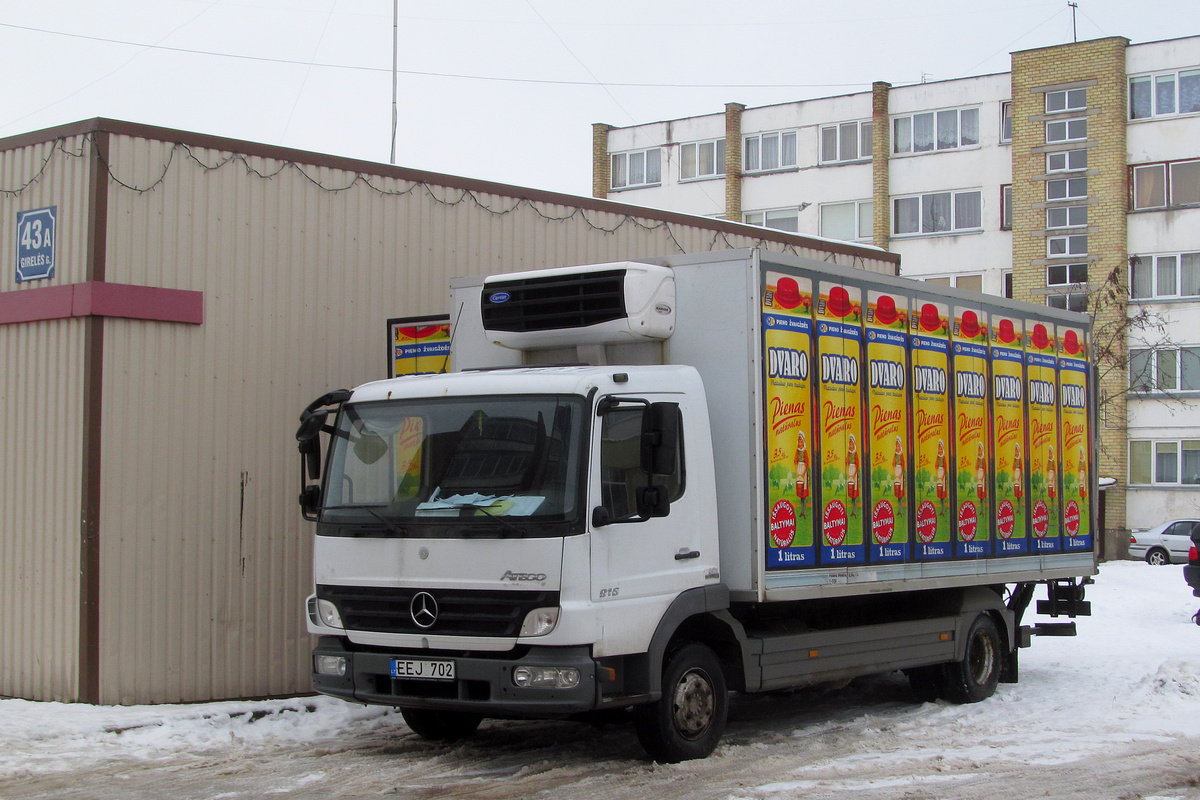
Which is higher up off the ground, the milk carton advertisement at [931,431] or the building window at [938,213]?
the building window at [938,213]

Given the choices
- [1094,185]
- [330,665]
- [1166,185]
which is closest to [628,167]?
[1094,185]

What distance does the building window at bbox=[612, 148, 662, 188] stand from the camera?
45562 mm

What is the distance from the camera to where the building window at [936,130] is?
39.8 m

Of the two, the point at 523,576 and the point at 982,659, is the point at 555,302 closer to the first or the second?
the point at 523,576

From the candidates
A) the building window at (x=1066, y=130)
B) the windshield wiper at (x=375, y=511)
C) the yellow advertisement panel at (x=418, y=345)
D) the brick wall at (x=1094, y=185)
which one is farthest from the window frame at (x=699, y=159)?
the windshield wiper at (x=375, y=511)

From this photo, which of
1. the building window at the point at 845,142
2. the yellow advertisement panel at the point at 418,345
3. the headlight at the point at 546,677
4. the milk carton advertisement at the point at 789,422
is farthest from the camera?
the building window at the point at 845,142

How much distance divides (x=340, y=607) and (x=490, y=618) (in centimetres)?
114

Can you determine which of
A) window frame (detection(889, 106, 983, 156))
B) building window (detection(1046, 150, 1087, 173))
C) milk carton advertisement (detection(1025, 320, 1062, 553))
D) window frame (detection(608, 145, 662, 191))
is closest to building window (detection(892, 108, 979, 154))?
window frame (detection(889, 106, 983, 156))

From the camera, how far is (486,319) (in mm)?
9781

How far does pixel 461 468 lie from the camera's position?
8227 millimetres

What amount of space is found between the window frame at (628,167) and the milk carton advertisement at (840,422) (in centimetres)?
3603

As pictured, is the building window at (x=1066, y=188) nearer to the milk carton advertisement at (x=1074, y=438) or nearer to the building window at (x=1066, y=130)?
the building window at (x=1066, y=130)

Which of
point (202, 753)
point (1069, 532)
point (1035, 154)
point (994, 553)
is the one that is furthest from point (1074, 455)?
point (1035, 154)

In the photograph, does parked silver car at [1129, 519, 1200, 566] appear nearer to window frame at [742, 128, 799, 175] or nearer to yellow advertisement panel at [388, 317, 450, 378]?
window frame at [742, 128, 799, 175]
